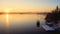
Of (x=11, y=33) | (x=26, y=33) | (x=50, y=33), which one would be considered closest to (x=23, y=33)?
(x=26, y=33)

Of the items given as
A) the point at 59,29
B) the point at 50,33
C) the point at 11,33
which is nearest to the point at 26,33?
the point at 11,33

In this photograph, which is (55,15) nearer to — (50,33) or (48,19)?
(48,19)

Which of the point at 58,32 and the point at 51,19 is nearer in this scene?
the point at 58,32

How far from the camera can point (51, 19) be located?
8570mm

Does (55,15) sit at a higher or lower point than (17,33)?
higher

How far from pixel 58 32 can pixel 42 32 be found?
568 millimetres

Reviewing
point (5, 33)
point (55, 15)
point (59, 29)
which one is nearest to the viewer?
point (5, 33)

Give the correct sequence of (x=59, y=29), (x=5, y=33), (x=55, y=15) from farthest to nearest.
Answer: (x=55, y=15), (x=59, y=29), (x=5, y=33)

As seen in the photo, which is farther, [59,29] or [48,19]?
[48,19]

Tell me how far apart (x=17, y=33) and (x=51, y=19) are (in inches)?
159

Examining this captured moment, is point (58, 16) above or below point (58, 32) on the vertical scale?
above

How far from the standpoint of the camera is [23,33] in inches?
192

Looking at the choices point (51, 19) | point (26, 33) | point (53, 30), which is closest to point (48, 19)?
point (51, 19)

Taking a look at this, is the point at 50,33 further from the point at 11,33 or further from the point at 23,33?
the point at 11,33
